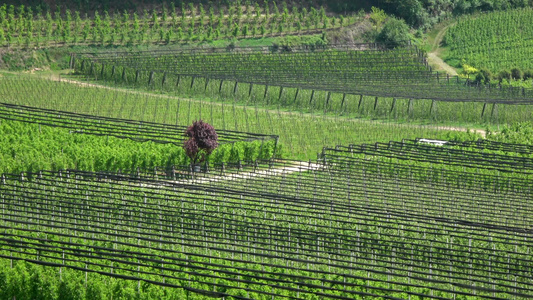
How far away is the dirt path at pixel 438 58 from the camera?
3706 inches

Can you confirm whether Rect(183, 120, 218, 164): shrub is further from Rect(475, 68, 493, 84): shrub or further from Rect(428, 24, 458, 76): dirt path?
Rect(428, 24, 458, 76): dirt path

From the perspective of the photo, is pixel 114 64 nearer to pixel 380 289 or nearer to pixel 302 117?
pixel 302 117

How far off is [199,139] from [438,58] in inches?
2090

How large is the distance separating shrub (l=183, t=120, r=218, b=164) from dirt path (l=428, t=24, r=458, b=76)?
156ft

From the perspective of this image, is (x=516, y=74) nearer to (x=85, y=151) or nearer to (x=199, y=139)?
(x=199, y=139)

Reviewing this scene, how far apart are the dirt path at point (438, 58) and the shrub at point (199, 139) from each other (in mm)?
47544

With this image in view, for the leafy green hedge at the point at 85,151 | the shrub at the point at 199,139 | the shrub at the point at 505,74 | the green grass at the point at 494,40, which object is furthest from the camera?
the green grass at the point at 494,40

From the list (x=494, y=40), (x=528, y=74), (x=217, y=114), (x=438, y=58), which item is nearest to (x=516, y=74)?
(x=528, y=74)

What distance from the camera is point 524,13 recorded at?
109062 millimetres

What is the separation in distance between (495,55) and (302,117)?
1455 inches

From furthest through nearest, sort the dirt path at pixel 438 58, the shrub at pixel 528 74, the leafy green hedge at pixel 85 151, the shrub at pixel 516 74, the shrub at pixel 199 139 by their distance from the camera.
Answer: the dirt path at pixel 438 58 < the shrub at pixel 528 74 < the shrub at pixel 516 74 < the shrub at pixel 199 139 < the leafy green hedge at pixel 85 151

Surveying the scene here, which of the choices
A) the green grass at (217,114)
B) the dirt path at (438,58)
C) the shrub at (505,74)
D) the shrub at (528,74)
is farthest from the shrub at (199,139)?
the shrub at (528,74)

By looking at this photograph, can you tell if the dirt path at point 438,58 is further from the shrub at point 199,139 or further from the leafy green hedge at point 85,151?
the shrub at point 199,139

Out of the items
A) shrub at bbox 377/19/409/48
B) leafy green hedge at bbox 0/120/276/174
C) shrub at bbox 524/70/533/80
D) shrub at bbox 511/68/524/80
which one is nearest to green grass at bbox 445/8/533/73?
shrub at bbox 524/70/533/80
